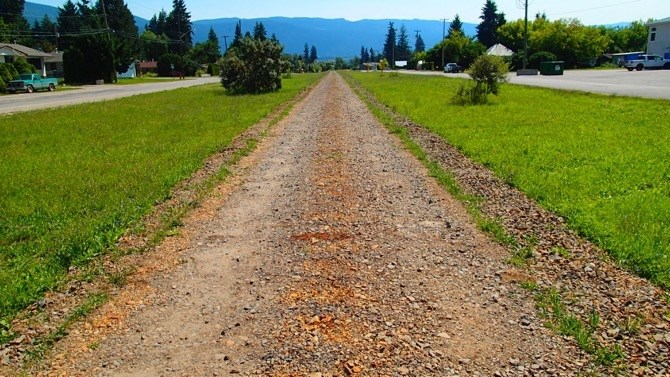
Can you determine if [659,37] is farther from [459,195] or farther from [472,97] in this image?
[459,195]

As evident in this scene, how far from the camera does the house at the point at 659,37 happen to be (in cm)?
6709

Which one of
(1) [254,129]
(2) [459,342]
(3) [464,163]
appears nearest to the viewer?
(2) [459,342]

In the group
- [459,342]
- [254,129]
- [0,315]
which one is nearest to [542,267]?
[459,342]

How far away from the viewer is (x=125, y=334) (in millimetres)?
4133

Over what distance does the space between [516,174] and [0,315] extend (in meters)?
7.65

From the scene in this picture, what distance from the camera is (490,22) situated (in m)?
98.0

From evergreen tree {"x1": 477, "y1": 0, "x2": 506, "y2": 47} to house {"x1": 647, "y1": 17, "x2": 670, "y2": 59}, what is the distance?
99.1 feet

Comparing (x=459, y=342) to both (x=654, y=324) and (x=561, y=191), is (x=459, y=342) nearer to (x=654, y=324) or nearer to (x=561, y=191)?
(x=654, y=324)

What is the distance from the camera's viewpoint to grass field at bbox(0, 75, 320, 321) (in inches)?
223

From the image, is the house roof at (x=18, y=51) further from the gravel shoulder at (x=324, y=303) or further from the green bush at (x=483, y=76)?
the gravel shoulder at (x=324, y=303)

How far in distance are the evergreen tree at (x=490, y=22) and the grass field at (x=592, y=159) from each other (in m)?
84.1

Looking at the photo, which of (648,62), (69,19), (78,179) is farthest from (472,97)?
(69,19)

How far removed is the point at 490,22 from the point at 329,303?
103232 mm

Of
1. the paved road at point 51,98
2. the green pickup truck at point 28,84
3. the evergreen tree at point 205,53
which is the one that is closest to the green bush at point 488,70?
the paved road at point 51,98
